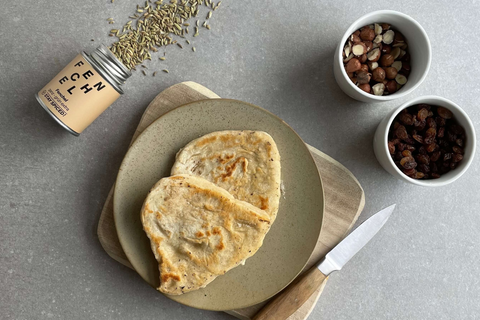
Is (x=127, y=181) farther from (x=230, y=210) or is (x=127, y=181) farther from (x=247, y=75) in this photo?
(x=247, y=75)

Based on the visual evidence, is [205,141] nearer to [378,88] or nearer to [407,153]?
[378,88]

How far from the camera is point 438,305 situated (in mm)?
2803

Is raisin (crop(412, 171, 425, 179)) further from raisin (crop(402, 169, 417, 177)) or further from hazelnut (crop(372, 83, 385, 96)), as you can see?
hazelnut (crop(372, 83, 385, 96))

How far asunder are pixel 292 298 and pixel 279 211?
0.56 metres

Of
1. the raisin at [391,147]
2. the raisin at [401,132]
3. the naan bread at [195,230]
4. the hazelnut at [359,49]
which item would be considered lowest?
the naan bread at [195,230]

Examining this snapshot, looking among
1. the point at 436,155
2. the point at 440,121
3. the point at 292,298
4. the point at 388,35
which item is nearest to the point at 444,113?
the point at 440,121

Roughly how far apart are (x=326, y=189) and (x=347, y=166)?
0.88ft

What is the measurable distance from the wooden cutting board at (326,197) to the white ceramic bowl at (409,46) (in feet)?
1.65

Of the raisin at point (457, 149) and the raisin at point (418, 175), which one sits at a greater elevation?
the raisin at point (457, 149)

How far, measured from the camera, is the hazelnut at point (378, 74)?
2.46 m

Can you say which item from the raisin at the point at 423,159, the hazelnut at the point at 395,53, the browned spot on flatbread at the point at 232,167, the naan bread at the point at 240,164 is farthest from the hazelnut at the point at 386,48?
the browned spot on flatbread at the point at 232,167

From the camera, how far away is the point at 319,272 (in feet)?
8.17

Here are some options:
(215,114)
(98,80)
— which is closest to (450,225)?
(215,114)

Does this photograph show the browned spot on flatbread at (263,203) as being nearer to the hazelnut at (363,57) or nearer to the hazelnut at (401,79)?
the hazelnut at (363,57)
